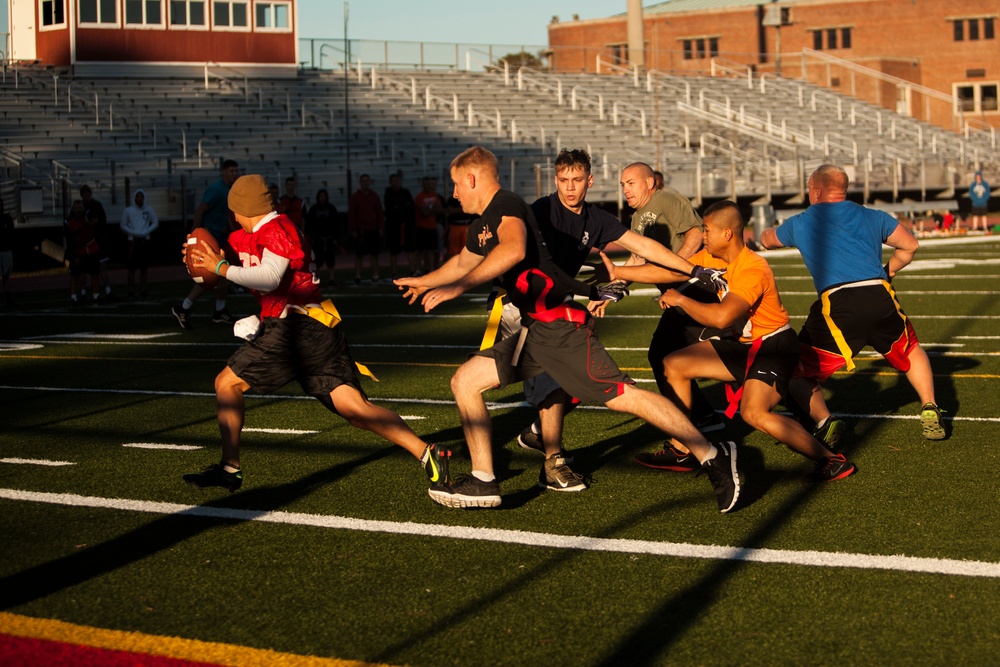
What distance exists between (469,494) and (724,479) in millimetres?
1195

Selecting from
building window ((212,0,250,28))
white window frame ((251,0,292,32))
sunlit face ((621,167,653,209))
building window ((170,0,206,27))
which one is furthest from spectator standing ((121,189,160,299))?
white window frame ((251,0,292,32))

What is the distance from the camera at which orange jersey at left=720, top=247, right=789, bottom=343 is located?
666cm

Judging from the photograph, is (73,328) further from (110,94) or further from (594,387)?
(110,94)

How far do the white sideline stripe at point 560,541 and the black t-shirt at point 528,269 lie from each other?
1101mm

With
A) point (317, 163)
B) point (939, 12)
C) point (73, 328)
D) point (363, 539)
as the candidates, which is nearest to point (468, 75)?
point (317, 163)

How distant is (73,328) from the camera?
52.9ft

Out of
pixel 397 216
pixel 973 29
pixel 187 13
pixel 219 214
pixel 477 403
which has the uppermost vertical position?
pixel 973 29

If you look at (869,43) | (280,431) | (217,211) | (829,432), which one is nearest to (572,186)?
(829,432)

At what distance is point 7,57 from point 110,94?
12.5ft

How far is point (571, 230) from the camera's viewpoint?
262 inches

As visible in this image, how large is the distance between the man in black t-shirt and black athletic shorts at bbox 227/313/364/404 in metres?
0.66

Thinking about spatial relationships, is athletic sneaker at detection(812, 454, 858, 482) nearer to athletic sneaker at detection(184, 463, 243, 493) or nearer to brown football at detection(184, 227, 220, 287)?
athletic sneaker at detection(184, 463, 243, 493)

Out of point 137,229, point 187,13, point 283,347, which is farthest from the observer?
point 187,13

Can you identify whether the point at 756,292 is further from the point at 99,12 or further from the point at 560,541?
the point at 99,12
